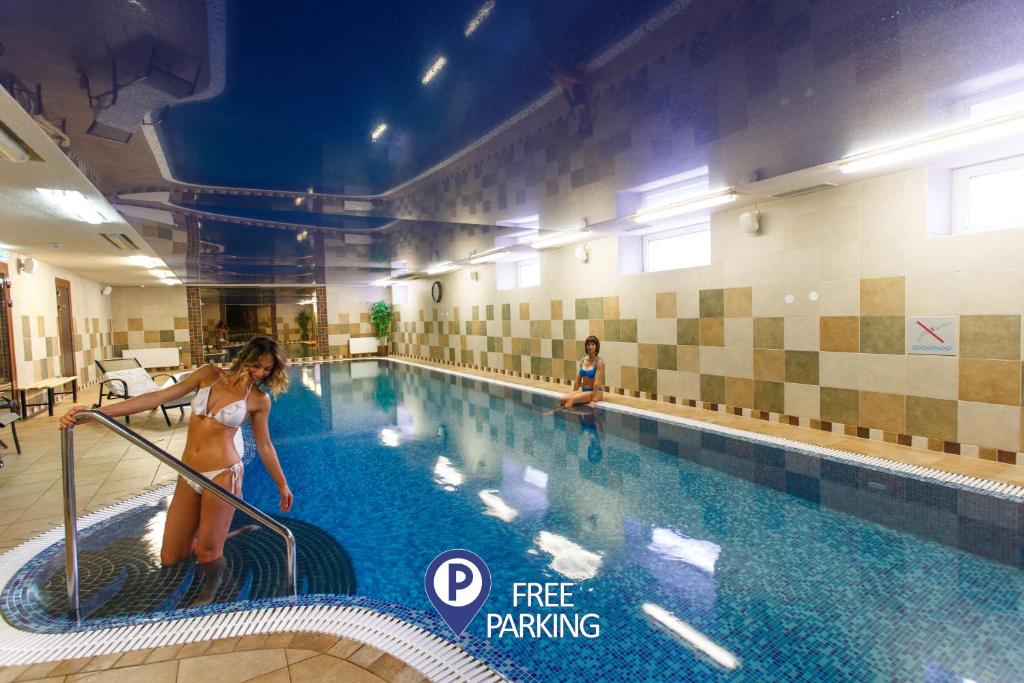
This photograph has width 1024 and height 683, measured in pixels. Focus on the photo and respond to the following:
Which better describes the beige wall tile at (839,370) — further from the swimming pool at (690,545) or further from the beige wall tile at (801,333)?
the swimming pool at (690,545)

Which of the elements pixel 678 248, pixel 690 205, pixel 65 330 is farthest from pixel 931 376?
pixel 65 330

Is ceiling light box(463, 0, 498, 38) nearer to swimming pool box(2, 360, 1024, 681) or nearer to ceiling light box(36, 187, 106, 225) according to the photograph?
swimming pool box(2, 360, 1024, 681)

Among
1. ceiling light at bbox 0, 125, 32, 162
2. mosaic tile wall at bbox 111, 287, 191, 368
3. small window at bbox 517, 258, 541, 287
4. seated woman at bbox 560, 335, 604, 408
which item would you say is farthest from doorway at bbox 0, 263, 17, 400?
small window at bbox 517, 258, 541, 287

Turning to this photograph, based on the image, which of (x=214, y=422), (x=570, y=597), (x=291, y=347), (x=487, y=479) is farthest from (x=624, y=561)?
(x=291, y=347)

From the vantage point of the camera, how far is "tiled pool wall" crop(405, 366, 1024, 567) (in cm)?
279

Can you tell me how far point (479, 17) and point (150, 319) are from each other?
586 inches

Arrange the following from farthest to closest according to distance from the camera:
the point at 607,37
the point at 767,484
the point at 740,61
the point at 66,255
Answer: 1. the point at 66,255
2. the point at 767,484
3. the point at 740,61
4. the point at 607,37

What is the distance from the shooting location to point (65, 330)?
28.1 feet

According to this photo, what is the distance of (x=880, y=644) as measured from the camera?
1.92m

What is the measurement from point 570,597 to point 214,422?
80.7 inches

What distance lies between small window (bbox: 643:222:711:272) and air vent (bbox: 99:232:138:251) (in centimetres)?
654

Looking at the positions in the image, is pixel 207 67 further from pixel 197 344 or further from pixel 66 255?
pixel 197 344

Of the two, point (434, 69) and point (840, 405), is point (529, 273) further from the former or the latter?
point (434, 69)

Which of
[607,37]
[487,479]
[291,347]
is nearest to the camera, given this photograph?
[607,37]
